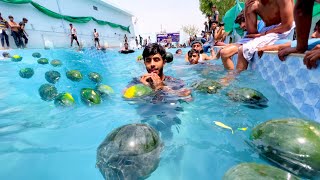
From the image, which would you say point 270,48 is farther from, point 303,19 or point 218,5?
point 218,5

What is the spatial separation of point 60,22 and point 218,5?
19.1 meters

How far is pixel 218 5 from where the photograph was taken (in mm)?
28609

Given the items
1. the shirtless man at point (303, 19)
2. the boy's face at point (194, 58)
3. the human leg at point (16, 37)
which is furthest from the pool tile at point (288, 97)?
the human leg at point (16, 37)

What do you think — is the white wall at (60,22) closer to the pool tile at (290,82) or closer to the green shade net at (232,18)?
the green shade net at (232,18)

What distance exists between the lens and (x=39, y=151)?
2.03m

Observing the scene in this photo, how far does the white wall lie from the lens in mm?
16922

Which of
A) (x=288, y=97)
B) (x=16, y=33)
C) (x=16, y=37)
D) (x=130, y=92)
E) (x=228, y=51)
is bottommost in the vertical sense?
(x=288, y=97)

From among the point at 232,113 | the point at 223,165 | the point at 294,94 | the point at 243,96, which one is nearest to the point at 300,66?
the point at 294,94

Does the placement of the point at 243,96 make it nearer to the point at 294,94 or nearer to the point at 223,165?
the point at 294,94

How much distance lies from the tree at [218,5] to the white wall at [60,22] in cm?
1258

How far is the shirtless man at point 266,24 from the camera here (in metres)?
4.13

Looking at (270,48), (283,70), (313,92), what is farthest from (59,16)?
(313,92)

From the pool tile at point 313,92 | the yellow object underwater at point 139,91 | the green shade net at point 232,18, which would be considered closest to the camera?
the pool tile at point 313,92

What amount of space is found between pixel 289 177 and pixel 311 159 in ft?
1.19
